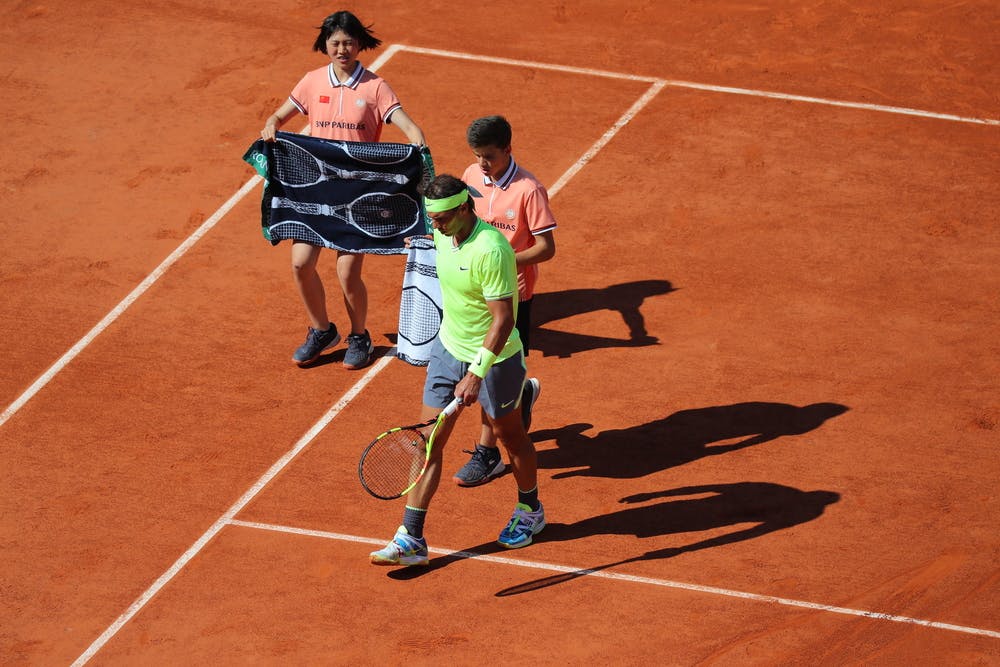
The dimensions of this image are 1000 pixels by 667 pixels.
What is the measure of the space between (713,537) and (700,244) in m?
4.01

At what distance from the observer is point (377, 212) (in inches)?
458

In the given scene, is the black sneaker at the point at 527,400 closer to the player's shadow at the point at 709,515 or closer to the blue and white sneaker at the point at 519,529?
the blue and white sneaker at the point at 519,529

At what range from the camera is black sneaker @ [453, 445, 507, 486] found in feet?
34.4

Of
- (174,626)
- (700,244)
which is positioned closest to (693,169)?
(700,244)

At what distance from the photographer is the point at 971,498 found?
10211 mm

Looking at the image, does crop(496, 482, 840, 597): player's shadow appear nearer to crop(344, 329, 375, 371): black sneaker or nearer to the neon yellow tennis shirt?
the neon yellow tennis shirt

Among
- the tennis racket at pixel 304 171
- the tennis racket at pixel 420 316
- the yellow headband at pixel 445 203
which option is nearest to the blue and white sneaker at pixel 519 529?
the tennis racket at pixel 420 316

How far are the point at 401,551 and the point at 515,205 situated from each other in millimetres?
2529

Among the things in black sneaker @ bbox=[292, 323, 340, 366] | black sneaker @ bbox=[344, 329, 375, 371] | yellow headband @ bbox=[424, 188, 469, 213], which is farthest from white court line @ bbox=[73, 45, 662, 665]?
yellow headband @ bbox=[424, 188, 469, 213]

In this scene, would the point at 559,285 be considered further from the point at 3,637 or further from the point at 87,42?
the point at 87,42

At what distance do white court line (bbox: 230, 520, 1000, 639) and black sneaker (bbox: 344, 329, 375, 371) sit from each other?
202 centimetres

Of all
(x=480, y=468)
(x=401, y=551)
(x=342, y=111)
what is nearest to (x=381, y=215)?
(x=342, y=111)

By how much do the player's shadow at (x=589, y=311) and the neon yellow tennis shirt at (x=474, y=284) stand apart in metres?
2.76

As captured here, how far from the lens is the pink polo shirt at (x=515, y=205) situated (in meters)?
10.3
